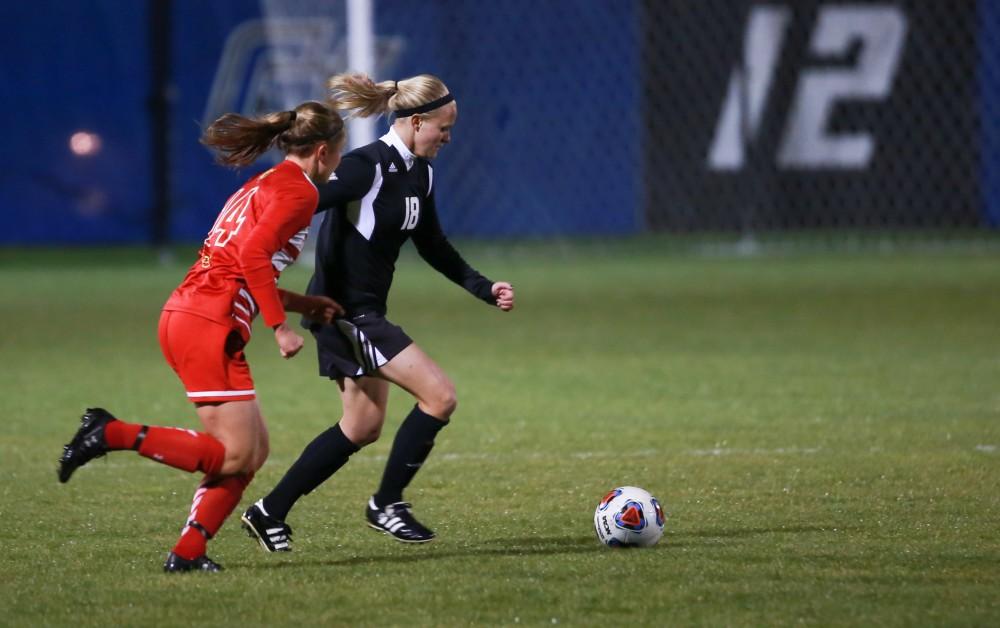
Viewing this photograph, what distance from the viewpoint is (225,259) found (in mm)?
4637

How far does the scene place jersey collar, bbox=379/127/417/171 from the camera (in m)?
5.23

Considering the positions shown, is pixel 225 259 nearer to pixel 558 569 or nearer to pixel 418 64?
pixel 558 569

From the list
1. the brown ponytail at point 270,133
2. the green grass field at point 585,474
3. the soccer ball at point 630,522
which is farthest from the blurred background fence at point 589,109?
the soccer ball at point 630,522

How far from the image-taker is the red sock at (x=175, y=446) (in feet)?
14.9

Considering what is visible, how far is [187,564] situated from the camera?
15.1 feet

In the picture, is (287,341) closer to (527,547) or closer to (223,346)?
(223,346)

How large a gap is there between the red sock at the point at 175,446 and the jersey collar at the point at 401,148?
3.86 ft

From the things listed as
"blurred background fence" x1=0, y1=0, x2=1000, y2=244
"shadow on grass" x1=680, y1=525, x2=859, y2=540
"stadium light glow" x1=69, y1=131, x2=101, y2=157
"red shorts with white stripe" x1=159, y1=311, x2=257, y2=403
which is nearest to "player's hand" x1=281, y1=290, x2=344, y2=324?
"red shorts with white stripe" x1=159, y1=311, x2=257, y2=403

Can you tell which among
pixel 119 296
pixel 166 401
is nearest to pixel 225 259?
pixel 166 401

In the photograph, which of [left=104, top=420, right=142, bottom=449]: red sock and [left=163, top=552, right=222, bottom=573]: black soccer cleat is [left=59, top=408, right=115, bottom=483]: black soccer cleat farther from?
[left=163, top=552, right=222, bottom=573]: black soccer cleat

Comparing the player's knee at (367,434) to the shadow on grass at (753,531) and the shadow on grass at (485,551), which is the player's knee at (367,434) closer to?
the shadow on grass at (485,551)

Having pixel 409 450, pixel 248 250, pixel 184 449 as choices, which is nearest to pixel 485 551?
pixel 409 450

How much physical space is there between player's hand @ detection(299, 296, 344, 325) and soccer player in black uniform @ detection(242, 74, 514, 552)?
7.1 inches

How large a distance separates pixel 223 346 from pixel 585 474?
2.21 m
